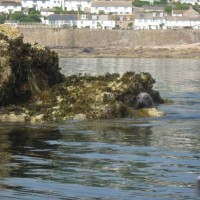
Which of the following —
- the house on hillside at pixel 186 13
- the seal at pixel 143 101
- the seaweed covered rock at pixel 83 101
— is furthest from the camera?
the house on hillside at pixel 186 13

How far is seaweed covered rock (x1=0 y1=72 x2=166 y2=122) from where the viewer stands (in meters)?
29.6

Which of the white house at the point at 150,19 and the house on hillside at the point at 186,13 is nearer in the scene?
the white house at the point at 150,19

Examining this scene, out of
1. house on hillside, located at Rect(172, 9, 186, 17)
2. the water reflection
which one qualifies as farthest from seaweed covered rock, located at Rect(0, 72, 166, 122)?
house on hillside, located at Rect(172, 9, 186, 17)

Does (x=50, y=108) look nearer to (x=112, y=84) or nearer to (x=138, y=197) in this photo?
(x=112, y=84)

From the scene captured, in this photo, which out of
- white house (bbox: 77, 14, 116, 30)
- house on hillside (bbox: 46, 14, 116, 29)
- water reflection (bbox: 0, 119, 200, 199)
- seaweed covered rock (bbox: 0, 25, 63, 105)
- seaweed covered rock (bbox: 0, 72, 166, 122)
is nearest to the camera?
water reflection (bbox: 0, 119, 200, 199)

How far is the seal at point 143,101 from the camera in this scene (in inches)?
1275

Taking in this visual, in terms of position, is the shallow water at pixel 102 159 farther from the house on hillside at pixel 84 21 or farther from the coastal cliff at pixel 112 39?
the house on hillside at pixel 84 21

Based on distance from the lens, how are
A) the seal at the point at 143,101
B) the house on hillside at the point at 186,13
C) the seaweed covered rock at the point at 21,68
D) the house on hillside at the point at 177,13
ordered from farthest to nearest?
the house on hillside at the point at 177,13
the house on hillside at the point at 186,13
the seal at the point at 143,101
the seaweed covered rock at the point at 21,68

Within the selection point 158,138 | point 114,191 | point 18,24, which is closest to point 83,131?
point 158,138

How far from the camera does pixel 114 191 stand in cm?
1709

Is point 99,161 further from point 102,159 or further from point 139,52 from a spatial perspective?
point 139,52

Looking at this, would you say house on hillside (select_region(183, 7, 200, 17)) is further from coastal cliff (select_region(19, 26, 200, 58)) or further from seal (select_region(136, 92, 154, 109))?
seal (select_region(136, 92, 154, 109))

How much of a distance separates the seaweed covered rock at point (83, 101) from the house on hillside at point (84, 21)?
14895 centimetres

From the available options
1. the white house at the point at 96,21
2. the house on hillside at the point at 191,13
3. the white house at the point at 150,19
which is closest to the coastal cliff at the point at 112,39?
the white house at the point at 150,19
